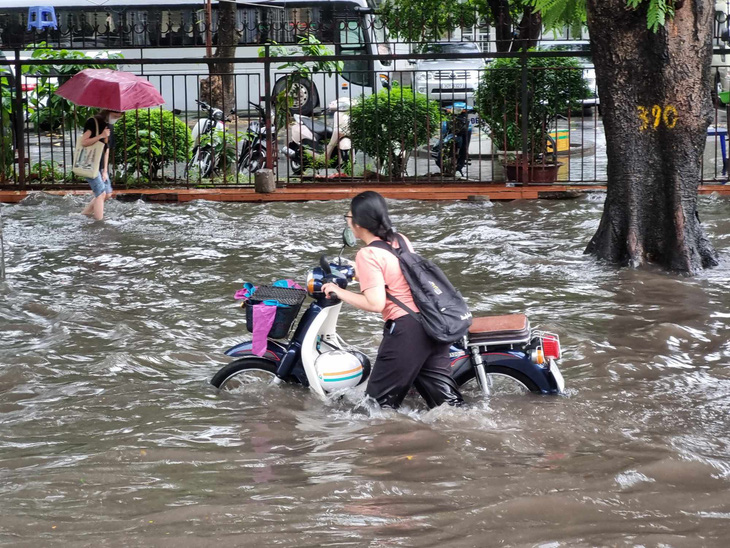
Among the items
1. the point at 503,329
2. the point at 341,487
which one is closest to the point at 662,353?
the point at 503,329

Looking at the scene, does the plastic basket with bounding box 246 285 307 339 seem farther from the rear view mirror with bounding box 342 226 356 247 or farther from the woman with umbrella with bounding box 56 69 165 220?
the woman with umbrella with bounding box 56 69 165 220

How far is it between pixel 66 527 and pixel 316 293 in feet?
6.25

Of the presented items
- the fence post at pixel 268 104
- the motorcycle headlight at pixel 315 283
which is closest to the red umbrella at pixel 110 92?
the fence post at pixel 268 104

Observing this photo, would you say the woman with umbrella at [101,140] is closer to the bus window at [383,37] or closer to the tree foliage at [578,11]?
the bus window at [383,37]

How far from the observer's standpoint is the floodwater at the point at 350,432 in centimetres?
419

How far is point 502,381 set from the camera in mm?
5680

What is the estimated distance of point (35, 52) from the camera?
1485cm

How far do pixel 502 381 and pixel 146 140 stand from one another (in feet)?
33.6

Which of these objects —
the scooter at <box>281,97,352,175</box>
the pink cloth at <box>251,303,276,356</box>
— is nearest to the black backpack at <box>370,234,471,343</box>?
the pink cloth at <box>251,303,276,356</box>

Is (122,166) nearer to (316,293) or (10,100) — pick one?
(10,100)

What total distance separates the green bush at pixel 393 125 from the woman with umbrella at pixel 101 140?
12.6ft

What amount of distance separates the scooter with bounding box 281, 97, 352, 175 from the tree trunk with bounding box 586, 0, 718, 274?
5684 millimetres

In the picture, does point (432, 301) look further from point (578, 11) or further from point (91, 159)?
point (91, 159)

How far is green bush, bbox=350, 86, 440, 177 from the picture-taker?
14.4 m
